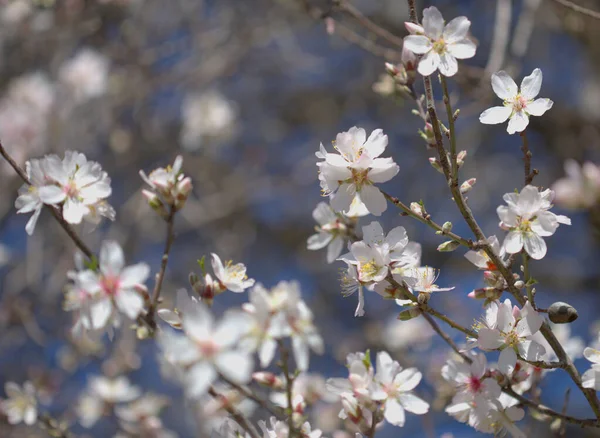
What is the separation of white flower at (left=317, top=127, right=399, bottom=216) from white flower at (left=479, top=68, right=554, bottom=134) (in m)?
0.24

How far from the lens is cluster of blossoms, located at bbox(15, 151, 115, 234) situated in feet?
3.81

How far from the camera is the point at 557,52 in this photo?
16.3ft

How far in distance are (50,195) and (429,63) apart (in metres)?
0.80

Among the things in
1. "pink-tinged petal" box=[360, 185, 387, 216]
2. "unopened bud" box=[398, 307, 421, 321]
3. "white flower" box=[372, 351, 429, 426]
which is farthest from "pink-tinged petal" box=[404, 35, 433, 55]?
"white flower" box=[372, 351, 429, 426]

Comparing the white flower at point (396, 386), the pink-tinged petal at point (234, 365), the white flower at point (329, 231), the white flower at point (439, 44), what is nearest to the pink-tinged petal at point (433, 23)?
the white flower at point (439, 44)

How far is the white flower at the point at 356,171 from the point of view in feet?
3.78

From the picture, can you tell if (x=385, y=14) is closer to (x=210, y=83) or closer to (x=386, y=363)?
(x=210, y=83)

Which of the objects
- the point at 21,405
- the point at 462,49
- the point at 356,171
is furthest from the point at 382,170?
the point at 21,405

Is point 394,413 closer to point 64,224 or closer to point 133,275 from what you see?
point 133,275

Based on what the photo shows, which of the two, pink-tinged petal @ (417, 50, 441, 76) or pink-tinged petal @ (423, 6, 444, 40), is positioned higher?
pink-tinged petal @ (423, 6, 444, 40)

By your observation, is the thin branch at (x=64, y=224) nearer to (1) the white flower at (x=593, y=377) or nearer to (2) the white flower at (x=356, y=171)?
(2) the white flower at (x=356, y=171)

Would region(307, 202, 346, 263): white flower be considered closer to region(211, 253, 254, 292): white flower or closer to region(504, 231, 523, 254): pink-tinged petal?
region(211, 253, 254, 292): white flower

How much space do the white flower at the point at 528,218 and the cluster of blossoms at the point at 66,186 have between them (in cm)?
82

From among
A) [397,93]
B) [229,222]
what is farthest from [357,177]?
[229,222]
